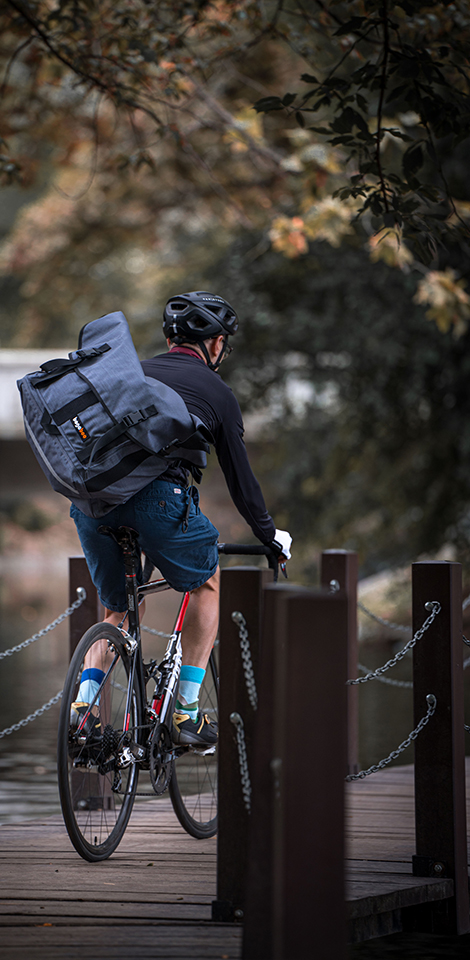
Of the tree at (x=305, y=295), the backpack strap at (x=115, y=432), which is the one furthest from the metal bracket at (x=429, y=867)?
the tree at (x=305, y=295)

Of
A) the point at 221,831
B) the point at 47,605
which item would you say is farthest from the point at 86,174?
the point at 221,831

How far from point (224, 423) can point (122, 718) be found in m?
1.14

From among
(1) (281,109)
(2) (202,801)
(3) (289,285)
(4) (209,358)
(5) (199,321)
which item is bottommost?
(2) (202,801)

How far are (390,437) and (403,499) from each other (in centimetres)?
86

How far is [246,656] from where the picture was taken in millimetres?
3391

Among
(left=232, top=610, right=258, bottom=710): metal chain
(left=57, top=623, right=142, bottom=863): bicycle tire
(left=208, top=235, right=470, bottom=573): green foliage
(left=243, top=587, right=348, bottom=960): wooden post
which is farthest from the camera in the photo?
(left=208, top=235, right=470, bottom=573): green foliage

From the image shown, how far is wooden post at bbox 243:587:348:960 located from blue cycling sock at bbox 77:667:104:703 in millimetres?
1249

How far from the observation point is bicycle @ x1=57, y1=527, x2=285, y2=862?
12.8 feet

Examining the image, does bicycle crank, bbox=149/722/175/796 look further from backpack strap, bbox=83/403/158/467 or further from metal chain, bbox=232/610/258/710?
backpack strap, bbox=83/403/158/467

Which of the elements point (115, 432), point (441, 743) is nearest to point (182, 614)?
point (115, 432)

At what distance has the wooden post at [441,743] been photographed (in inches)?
161

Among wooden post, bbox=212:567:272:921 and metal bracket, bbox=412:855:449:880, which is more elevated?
wooden post, bbox=212:567:272:921

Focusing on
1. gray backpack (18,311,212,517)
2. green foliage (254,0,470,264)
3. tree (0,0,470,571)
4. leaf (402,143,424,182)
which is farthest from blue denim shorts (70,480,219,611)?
tree (0,0,470,571)

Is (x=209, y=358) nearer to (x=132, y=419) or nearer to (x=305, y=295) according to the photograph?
(x=132, y=419)
